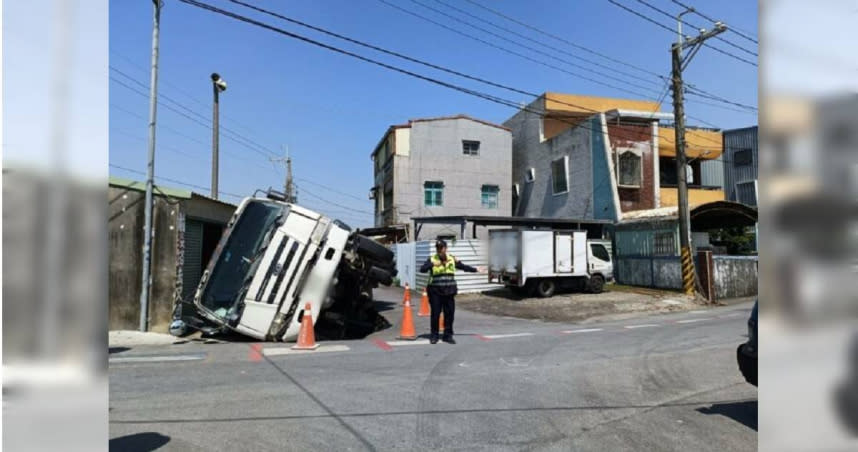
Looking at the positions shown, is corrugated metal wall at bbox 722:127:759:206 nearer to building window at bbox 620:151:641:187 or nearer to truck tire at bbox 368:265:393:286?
truck tire at bbox 368:265:393:286

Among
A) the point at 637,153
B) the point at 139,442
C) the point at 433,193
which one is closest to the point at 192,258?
the point at 139,442

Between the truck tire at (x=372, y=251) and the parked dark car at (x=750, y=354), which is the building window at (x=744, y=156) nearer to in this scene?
the parked dark car at (x=750, y=354)

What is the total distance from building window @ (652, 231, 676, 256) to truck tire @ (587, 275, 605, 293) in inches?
129

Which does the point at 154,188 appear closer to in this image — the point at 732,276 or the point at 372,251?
the point at 372,251

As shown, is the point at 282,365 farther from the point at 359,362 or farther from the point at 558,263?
the point at 558,263

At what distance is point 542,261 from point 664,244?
6.41 meters

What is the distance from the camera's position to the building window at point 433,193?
3488 cm

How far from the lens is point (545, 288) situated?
1877 centimetres

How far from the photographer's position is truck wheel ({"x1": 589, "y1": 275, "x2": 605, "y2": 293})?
64.8 feet

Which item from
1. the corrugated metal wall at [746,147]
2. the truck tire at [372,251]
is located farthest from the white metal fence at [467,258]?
the corrugated metal wall at [746,147]

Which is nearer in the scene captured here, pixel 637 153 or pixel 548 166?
pixel 637 153

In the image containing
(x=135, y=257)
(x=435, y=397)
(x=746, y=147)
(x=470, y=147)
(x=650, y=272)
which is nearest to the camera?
(x=746, y=147)

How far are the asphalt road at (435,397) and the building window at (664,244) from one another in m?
12.8

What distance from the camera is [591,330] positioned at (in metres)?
11.2
